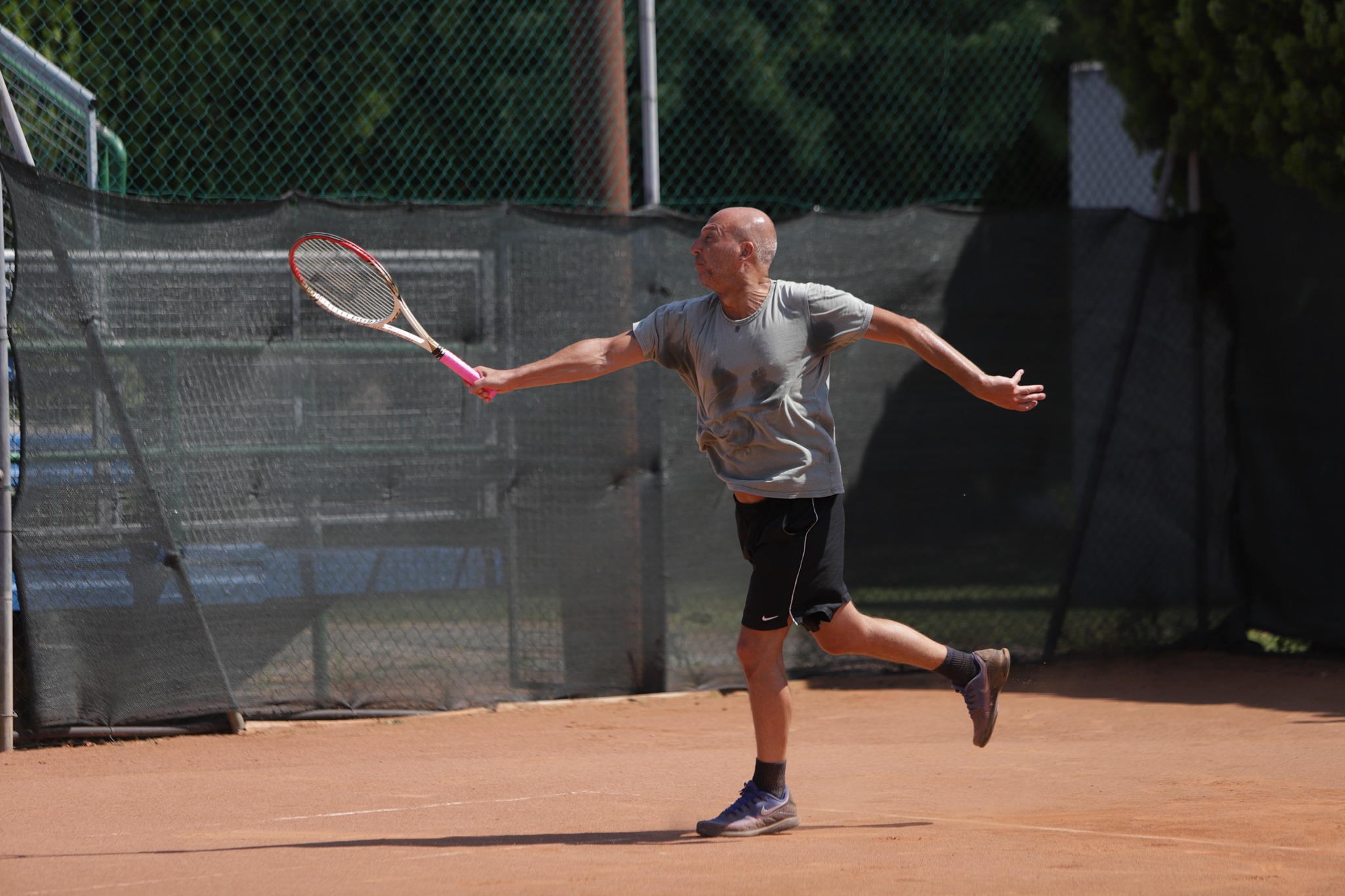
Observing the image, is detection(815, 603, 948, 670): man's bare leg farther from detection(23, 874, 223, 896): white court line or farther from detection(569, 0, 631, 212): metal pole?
detection(569, 0, 631, 212): metal pole

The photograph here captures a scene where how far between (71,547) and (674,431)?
2760mm

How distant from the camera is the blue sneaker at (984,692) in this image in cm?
489

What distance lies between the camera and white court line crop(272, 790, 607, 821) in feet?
16.2

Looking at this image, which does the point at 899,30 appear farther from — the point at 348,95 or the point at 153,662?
the point at 153,662

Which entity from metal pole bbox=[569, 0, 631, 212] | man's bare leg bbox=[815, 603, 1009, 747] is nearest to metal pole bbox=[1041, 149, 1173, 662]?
metal pole bbox=[569, 0, 631, 212]

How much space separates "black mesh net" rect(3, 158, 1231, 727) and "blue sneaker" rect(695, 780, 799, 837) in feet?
8.57

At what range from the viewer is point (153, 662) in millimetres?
6305

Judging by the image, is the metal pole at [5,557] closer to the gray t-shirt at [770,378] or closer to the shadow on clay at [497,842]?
the shadow on clay at [497,842]

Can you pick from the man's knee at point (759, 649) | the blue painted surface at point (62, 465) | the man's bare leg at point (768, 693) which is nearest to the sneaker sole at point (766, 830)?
the man's bare leg at point (768, 693)

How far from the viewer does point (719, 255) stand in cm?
455

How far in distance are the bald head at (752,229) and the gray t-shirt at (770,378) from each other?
11 cm

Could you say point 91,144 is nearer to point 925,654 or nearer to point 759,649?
point 759,649

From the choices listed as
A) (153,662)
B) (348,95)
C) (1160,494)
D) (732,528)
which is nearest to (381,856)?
(153,662)

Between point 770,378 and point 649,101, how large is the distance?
132 inches
